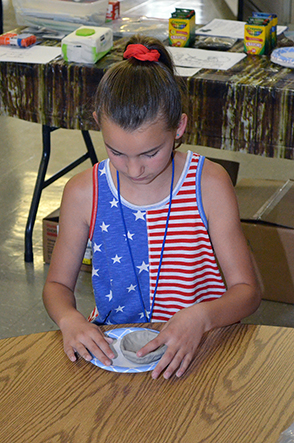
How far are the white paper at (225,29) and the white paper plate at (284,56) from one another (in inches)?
12.2

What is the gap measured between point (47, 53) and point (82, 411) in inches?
69.8

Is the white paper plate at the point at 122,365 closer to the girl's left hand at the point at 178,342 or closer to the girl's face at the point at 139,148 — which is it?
the girl's left hand at the point at 178,342

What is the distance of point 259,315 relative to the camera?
2.24 m

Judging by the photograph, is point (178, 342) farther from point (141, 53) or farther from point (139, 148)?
point (141, 53)

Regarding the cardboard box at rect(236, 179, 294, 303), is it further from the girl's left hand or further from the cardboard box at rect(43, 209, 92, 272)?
the girl's left hand

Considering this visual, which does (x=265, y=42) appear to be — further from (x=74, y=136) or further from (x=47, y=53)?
(x=74, y=136)

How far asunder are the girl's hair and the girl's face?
0.04ft

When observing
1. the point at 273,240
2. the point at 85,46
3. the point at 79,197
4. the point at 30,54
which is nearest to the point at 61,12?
the point at 30,54

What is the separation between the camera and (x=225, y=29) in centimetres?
264

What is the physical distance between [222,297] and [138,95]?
0.41 m

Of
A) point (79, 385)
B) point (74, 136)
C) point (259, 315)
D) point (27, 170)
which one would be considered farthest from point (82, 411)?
point (74, 136)

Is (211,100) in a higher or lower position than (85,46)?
lower

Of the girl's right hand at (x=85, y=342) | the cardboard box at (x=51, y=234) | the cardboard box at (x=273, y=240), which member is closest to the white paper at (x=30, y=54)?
the cardboard box at (x=51, y=234)

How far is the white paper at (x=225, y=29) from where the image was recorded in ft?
8.41
